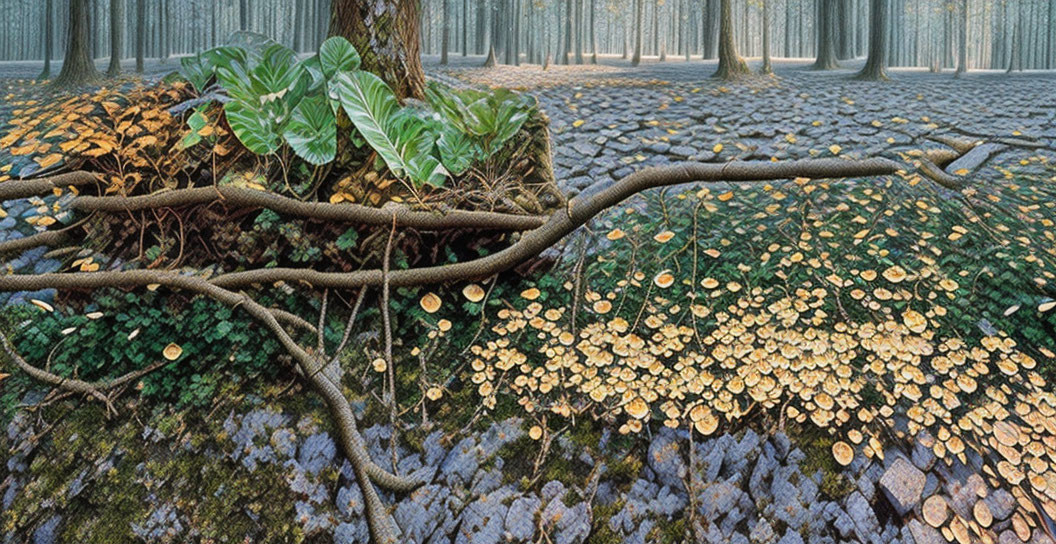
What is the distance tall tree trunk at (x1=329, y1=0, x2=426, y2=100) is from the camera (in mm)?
3633

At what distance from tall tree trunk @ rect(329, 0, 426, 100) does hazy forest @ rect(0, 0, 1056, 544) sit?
0.02m

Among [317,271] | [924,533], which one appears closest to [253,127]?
[317,271]

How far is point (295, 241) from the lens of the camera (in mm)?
3174

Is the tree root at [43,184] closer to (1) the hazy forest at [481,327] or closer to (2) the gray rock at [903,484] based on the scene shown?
(1) the hazy forest at [481,327]

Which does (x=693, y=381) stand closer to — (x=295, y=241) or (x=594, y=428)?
(x=594, y=428)

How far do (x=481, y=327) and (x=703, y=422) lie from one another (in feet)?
3.70

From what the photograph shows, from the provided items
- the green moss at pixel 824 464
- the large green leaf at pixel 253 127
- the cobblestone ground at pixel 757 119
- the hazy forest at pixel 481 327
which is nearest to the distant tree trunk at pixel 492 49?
the cobblestone ground at pixel 757 119

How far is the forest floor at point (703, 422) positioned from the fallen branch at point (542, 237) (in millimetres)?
147

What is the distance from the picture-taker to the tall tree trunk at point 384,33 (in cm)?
363

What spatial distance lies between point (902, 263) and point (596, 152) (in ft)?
7.25

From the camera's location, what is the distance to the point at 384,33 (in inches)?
144

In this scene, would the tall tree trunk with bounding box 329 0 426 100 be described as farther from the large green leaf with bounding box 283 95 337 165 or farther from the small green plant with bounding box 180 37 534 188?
the large green leaf with bounding box 283 95 337 165

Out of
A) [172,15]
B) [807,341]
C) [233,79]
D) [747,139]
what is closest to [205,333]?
[233,79]

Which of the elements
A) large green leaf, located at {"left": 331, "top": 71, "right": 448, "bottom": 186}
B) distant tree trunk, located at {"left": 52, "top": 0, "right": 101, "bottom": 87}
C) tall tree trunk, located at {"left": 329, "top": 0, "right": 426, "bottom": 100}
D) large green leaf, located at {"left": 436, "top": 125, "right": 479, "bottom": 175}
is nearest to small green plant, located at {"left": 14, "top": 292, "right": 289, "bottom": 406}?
large green leaf, located at {"left": 331, "top": 71, "right": 448, "bottom": 186}
